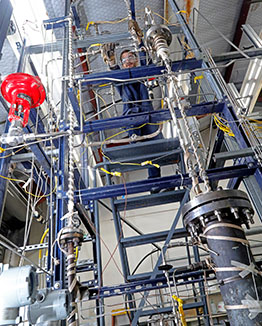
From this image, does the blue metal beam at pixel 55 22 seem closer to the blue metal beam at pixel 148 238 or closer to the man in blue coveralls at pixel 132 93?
the man in blue coveralls at pixel 132 93

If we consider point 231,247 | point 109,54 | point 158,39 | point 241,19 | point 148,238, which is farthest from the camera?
point 241,19

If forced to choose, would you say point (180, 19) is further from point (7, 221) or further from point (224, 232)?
point (7, 221)

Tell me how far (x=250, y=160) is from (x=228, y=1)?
296 centimetres

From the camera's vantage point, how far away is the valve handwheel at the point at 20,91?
58.0 inches

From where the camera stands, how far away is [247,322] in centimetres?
59

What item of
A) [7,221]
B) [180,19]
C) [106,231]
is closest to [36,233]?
[7,221]

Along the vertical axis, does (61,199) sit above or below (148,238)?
above

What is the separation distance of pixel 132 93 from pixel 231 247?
2.09 meters

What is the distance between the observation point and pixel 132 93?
2.52 metres

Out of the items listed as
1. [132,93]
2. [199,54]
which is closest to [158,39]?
[199,54]

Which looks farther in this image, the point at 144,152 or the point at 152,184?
the point at 144,152

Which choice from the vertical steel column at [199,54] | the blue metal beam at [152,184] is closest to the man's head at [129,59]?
the vertical steel column at [199,54]

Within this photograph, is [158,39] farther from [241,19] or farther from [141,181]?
[241,19]

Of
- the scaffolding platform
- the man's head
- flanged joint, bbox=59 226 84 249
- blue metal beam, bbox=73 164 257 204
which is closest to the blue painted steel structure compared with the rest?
blue metal beam, bbox=73 164 257 204
